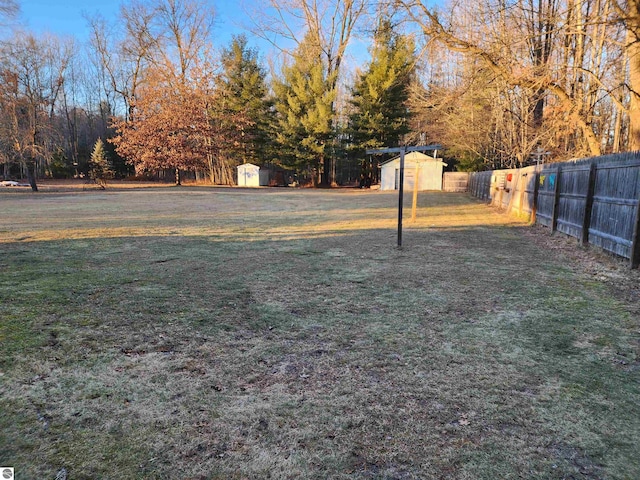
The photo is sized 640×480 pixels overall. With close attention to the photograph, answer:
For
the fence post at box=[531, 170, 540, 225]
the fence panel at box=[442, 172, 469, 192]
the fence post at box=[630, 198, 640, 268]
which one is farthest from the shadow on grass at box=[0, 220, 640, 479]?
the fence panel at box=[442, 172, 469, 192]

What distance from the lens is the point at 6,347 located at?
8.87 feet

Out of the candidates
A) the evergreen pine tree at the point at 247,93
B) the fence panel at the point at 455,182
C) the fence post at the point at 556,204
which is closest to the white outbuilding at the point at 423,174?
the fence panel at the point at 455,182

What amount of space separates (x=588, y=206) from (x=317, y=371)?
6664mm

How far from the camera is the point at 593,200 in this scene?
684 cm

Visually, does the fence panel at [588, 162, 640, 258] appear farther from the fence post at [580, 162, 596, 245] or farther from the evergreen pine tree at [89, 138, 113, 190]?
the evergreen pine tree at [89, 138, 113, 190]

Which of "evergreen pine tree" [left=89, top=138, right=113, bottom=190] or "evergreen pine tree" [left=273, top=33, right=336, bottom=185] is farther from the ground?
"evergreen pine tree" [left=273, top=33, right=336, bottom=185]

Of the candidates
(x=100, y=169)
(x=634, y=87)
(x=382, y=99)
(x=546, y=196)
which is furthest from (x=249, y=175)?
(x=634, y=87)

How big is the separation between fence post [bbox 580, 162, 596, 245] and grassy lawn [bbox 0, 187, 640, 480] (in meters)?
1.91

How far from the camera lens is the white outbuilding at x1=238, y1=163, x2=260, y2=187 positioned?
38562 millimetres

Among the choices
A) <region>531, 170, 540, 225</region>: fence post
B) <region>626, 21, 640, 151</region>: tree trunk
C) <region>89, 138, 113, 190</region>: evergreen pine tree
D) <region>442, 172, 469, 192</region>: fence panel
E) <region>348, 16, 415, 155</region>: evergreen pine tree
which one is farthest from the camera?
<region>348, 16, 415, 155</region>: evergreen pine tree

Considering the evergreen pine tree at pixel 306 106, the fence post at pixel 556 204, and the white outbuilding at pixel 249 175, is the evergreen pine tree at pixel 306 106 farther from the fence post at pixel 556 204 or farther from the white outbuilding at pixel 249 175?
the fence post at pixel 556 204

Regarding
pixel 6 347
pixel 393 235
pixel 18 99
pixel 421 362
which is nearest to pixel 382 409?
pixel 421 362

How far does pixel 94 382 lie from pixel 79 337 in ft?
2.61

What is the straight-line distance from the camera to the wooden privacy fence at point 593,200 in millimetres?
5500
